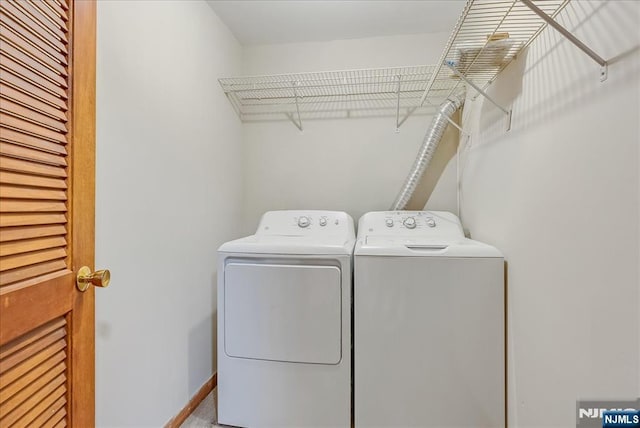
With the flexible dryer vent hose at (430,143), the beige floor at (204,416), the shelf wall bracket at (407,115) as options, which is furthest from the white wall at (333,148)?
the beige floor at (204,416)

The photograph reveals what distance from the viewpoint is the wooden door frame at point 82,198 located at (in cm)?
79

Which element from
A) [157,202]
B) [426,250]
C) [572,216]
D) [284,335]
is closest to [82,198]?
[157,202]

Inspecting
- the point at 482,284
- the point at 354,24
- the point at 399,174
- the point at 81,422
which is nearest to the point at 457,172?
the point at 399,174

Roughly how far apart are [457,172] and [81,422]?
2266 mm

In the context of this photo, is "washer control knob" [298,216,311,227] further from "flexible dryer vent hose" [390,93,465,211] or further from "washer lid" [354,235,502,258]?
"flexible dryer vent hose" [390,93,465,211]

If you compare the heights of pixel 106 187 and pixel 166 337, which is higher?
pixel 106 187

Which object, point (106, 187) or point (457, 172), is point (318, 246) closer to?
point (106, 187)

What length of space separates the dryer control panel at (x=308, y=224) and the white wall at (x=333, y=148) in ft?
0.96

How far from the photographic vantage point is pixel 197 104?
1670 mm

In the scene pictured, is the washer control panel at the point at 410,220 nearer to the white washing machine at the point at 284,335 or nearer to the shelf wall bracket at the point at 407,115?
the white washing machine at the point at 284,335

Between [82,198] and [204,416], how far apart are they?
4.57ft

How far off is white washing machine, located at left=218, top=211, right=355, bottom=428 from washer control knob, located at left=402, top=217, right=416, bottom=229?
57cm

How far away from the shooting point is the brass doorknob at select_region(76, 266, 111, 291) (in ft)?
2.64

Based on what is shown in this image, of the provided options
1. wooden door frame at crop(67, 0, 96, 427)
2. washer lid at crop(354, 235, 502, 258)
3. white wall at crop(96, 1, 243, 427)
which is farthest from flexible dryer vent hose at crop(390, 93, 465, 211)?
wooden door frame at crop(67, 0, 96, 427)
